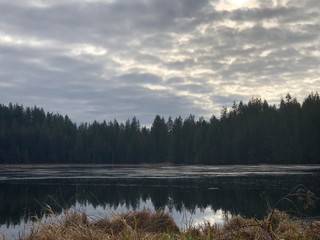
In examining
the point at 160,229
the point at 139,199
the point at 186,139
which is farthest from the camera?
the point at 186,139

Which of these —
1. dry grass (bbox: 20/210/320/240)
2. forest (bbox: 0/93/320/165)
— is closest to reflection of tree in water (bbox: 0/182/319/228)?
dry grass (bbox: 20/210/320/240)

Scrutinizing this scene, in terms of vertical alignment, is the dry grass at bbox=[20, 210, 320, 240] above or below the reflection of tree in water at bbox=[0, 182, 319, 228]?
above

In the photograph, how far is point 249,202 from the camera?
26047 mm

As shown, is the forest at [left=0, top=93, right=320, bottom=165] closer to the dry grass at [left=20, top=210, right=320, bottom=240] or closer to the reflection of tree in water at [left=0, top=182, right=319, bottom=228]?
the reflection of tree in water at [left=0, top=182, right=319, bottom=228]

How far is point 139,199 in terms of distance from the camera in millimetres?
29016

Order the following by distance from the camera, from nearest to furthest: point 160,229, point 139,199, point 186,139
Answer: point 160,229 < point 139,199 < point 186,139

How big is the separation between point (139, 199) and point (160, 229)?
14893 millimetres

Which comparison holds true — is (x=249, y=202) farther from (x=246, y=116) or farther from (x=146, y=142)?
(x=146, y=142)

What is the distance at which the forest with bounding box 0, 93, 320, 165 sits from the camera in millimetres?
99838

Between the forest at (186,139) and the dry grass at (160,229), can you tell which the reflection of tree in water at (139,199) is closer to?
the dry grass at (160,229)

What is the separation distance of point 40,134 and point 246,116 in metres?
64.1

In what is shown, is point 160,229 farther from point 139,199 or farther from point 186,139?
point 186,139

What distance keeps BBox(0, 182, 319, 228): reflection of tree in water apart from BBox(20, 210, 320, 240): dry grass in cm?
868

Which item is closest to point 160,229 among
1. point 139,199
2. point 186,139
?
point 139,199
